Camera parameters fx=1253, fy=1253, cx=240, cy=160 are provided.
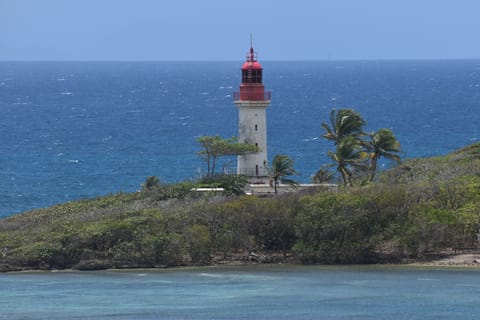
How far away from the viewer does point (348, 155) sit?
5500cm

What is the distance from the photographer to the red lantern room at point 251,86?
6006 centimetres

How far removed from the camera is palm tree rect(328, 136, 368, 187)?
54719mm

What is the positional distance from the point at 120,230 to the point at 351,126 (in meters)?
13.3

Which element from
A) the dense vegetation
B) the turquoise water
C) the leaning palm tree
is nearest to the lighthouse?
the leaning palm tree

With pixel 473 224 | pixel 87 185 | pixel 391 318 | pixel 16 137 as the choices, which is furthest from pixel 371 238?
pixel 16 137

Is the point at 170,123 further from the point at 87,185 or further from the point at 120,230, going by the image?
the point at 120,230

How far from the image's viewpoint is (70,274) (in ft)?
159

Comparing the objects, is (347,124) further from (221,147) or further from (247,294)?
(247,294)

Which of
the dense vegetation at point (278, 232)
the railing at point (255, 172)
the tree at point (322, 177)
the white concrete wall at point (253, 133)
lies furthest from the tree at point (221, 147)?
the dense vegetation at point (278, 232)

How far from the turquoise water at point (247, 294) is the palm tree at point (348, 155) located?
25.7 ft

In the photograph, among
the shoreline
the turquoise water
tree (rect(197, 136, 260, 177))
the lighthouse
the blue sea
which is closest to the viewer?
the turquoise water

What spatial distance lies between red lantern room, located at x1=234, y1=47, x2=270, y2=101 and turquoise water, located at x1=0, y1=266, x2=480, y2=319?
43.9 ft

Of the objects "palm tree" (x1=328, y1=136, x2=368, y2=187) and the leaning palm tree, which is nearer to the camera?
"palm tree" (x1=328, y1=136, x2=368, y2=187)

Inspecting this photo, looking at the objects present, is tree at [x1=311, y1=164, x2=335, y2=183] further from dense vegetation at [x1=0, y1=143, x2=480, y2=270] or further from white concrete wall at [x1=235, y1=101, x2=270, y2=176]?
dense vegetation at [x1=0, y1=143, x2=480, y2=270]
